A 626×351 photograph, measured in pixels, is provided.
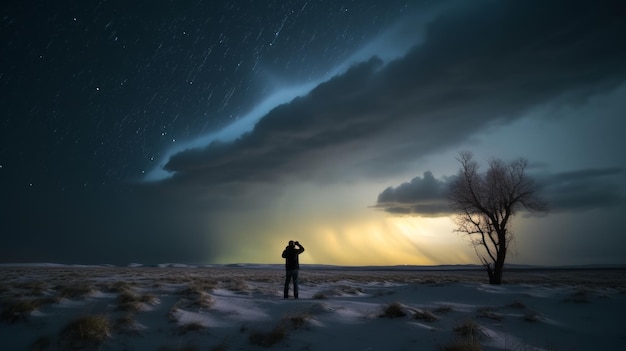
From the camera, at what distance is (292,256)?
1423 cm

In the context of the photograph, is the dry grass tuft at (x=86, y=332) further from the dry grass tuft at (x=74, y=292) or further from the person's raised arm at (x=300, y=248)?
the person's raised arm at (x=300, y=248)

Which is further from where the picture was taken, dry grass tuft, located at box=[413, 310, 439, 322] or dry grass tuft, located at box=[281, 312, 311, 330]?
dry grass tuft, located at box=[413, 310, 439, 322]

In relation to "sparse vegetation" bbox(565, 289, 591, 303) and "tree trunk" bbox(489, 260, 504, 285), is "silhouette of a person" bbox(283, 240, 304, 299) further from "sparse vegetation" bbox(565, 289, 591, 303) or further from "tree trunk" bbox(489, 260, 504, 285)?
"tree trunk" bbox(489, 260, 504, 285)

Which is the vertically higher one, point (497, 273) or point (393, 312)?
point (393, 312)

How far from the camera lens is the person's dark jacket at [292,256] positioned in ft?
46.1

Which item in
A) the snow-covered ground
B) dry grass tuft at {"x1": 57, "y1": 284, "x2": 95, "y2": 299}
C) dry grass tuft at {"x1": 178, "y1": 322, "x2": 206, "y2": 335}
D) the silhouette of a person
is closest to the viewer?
the snow-covered ground

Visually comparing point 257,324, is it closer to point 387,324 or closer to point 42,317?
point 387,324

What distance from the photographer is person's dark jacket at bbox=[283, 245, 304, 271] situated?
1405cm

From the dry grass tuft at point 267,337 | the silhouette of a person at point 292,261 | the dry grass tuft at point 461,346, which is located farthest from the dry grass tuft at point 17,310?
the dry grass tuft at point 461,346

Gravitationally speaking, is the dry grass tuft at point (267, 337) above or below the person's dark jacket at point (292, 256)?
below

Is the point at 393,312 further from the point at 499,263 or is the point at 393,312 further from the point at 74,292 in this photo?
the point at 499,263

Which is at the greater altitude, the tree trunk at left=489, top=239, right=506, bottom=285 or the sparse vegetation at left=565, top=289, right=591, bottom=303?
the tree trunk at left=489, top=239, right=506, bottom=285

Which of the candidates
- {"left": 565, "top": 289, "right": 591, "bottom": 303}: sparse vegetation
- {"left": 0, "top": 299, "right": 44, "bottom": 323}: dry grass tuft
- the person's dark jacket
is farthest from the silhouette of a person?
{"left": 565, "top": 289, "right": 591, "bottom": 303}: sparse vegetation

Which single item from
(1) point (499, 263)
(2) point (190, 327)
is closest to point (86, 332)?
(2) point (190, 327)
